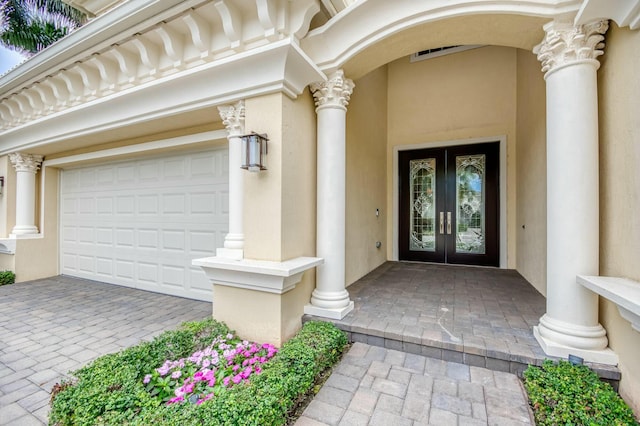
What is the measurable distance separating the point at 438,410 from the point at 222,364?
61.1 inches

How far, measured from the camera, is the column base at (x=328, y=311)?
262cm

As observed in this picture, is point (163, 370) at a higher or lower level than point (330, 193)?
lower

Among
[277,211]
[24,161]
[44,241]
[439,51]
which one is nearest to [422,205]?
[439,51]

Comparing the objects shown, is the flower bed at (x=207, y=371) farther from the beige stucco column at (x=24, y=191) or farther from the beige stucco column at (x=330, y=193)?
the beige stucco column at (x=24, y=191)

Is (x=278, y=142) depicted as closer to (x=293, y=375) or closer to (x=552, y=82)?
(x=293, y=375)

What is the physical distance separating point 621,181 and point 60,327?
5.24m

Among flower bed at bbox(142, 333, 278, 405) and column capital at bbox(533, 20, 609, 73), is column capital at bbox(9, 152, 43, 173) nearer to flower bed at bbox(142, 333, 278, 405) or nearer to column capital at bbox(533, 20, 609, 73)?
flower bed at bbox(142, 333, 278, 405)

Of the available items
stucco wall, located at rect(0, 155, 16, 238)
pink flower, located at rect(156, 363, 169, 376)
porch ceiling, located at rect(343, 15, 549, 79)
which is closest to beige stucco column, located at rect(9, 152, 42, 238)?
stucco wall, located at rect(0, 155, 16, 238)

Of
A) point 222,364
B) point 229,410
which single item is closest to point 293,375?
point 229,410

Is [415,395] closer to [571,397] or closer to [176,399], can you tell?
[571,397]

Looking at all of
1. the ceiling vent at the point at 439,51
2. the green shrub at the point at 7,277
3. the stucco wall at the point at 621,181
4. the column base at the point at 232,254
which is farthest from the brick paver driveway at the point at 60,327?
the ceiling vent at the point at 439,51

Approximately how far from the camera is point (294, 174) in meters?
2.61

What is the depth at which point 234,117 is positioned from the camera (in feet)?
9.05

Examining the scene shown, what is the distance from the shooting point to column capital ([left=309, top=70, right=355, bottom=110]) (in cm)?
268
